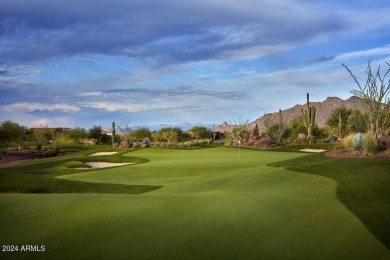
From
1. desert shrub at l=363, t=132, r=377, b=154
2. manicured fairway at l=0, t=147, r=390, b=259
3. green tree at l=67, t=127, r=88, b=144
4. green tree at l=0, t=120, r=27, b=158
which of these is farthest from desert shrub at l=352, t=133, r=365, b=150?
green tree at l=67, t=127, r=88, b=144

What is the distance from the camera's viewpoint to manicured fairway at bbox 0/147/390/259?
733 cm

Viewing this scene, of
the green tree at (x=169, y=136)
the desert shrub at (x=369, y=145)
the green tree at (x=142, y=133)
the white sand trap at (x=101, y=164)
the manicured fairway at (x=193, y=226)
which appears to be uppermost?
the green tree at (x=142, y=133)

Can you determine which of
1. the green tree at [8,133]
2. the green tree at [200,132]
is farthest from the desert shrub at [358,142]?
the green tree at [200,132]

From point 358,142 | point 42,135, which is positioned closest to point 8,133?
point 42,135

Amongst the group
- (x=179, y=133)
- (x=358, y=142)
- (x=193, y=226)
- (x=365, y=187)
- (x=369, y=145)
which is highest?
(x=179, y=133)

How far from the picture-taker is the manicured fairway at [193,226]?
24.0ft

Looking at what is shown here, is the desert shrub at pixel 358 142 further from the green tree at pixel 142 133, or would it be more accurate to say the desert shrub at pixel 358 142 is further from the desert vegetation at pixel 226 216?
the green tree at pixel 142 133

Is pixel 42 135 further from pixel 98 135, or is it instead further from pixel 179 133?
pixel 179 133

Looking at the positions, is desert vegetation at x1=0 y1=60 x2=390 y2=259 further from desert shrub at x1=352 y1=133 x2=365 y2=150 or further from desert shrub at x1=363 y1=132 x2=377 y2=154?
desert shrub at x1=352 y1=133 x2=365 y2=150

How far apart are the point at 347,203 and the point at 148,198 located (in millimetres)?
5887

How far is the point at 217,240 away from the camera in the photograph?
25.8ft

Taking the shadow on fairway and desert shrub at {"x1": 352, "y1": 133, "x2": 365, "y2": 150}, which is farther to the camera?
desert shrub at {"x1": 352, "y1": 133, "x2": 365, "y2": 150}

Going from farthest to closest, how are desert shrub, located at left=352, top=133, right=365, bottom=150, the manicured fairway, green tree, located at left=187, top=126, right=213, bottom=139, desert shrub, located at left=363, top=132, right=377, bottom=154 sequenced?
1. green tree, located at left=187, top=126, right=213, bottom=139
2. desert shrub, located at left=352, top=133, right=365, bottom=150
3. desert shrub, located at left=363, top=132, right=377, bottom=154
4. the manicured fairway

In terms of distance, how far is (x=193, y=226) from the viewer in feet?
28.5
